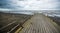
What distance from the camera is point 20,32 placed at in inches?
570

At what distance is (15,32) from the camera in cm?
1391

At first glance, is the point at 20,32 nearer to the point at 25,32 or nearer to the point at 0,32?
the point at 25,32

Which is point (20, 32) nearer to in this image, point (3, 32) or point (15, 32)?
point (15, 32)

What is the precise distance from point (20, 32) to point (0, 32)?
79.8 inches

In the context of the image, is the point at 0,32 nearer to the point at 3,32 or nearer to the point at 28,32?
the point at 3,32

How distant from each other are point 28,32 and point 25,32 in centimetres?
32

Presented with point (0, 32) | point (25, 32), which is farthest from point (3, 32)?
point (25, 32)

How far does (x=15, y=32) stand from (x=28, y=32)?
1541 millimetres

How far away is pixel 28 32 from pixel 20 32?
872mm

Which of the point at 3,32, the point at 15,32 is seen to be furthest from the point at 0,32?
the point at 15,32

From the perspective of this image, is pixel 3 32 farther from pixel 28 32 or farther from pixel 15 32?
pixel 28 32

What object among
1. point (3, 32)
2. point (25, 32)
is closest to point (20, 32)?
point (25, 32)

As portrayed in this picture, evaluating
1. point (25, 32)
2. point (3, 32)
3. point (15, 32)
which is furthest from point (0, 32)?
point (25, 32)

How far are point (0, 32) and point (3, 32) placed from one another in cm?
33
